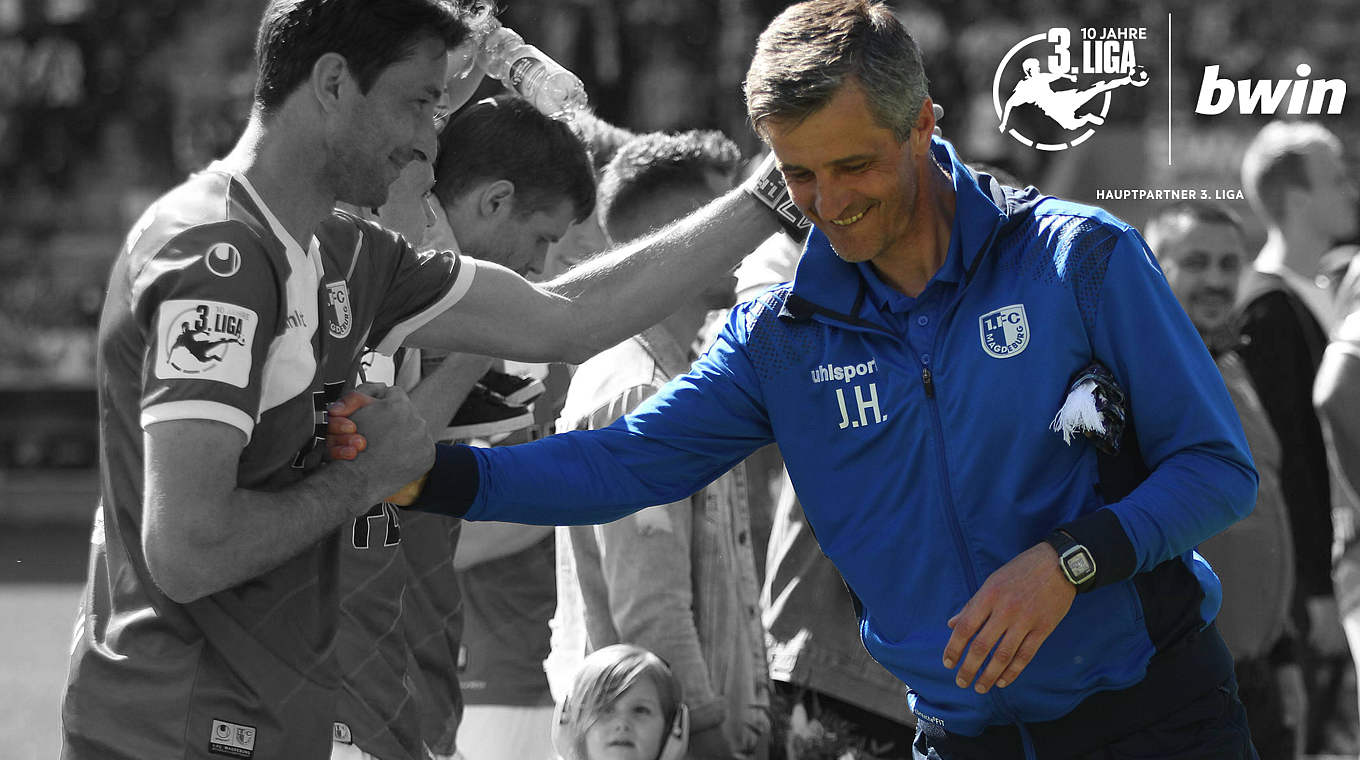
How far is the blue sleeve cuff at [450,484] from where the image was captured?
2504 mm

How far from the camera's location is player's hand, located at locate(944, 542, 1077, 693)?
6.97 feet

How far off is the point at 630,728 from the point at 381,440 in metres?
Answer: 1.35

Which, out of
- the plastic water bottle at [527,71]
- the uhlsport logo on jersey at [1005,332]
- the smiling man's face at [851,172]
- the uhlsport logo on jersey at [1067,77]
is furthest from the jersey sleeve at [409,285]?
the uhlsport logo on jersey at [1067,77]

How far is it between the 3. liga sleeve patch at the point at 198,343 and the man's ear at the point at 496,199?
1551 millimetres

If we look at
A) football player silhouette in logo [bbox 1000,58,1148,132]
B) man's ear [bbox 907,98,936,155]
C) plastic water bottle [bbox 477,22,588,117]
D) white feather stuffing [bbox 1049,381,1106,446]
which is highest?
football player silhouette in logo [bbox 1000,58,1148,132]

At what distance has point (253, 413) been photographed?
218cm

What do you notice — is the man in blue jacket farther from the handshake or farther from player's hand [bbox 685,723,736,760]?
player's hand [bbox 685,723,736,760]

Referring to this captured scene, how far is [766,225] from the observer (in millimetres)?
2949

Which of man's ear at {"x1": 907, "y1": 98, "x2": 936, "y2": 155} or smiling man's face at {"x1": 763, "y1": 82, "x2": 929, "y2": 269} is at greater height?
man's ear at {"x1": 907, "y1": 98, "x2": 936, "y2": 155}

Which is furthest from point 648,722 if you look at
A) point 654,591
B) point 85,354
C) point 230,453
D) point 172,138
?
point 172,138

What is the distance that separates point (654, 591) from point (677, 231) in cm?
94

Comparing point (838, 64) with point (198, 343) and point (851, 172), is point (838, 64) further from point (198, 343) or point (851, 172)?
point (198, 343)

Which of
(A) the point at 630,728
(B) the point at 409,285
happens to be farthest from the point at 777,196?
(A) the point at 630,728

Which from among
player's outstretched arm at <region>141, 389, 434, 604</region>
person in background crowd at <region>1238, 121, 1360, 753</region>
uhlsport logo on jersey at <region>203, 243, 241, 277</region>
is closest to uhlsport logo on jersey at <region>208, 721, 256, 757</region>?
player's outstretched arm at <region>141, 389, 434, 604</region>
